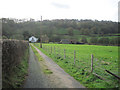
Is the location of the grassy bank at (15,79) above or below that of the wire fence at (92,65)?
above

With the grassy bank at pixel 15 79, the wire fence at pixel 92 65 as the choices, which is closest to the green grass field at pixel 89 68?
the wire fence at pixel 92 65

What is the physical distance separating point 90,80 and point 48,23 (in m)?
112

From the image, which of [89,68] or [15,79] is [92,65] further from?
[15,79]

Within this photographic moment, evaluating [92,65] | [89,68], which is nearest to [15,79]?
[92,65]

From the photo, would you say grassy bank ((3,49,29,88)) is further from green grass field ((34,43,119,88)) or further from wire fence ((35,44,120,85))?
wire fence ((35,44,120,85))

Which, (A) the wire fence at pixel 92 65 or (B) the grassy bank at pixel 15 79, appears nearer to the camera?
(B) the grassy bank at pixel 15 79

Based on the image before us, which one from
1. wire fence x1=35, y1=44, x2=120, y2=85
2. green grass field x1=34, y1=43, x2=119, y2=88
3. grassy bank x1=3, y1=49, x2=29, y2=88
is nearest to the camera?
grassy bank x1=3, y1=49, x2=29, y2=88

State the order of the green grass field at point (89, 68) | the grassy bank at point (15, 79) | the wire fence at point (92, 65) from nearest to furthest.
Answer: the grassy bank at point (15, 79), the green grass field at point (89, 68), the wire fence at point (92, 65)

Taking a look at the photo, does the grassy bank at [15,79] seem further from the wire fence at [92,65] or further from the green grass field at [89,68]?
the wire fence at [92,65]

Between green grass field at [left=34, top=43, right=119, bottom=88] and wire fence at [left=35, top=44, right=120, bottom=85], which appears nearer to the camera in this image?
green grass field at [left=34, top=43, right=119, bottom=88]

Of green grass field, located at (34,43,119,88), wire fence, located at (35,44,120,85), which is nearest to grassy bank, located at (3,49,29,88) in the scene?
green grass field, located at (34,43,119,88)

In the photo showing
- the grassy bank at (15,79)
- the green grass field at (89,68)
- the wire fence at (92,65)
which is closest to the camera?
the grassy bank at (15,79)

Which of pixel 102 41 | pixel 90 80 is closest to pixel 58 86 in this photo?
pixel 90 80

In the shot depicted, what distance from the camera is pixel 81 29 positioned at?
4569 inches
